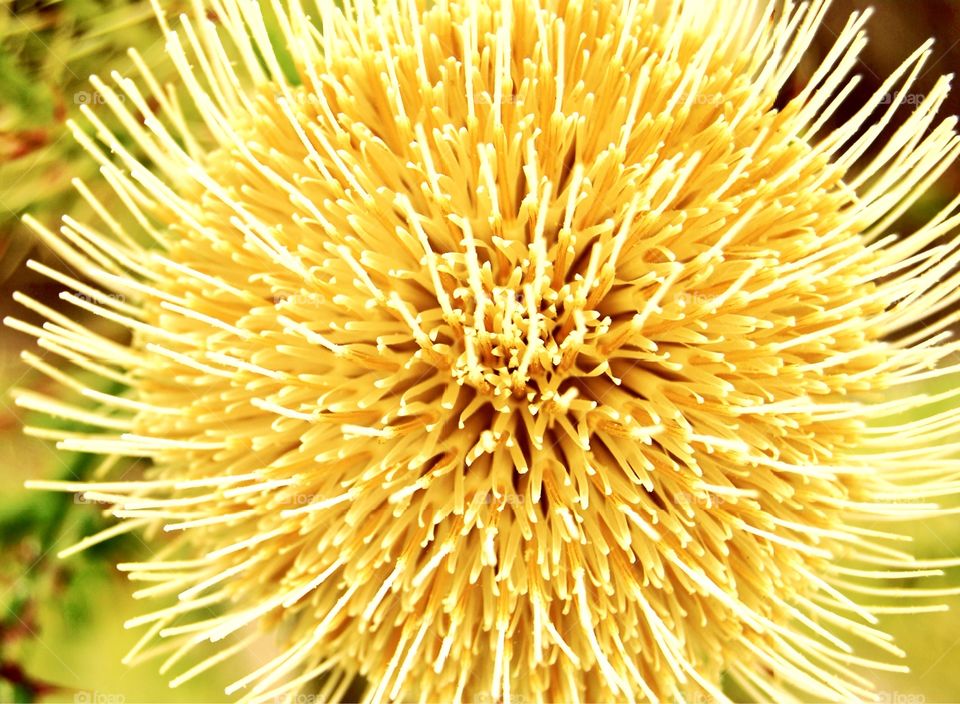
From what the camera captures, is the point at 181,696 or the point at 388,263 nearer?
the point at 388,263

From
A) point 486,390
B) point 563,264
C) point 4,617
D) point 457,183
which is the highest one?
point 457,183

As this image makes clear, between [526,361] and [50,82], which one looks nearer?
[526,361]

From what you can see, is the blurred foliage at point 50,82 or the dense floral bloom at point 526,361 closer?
the dense floral bloom at point 526,361

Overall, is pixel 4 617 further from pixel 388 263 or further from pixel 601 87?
pixel 601 87

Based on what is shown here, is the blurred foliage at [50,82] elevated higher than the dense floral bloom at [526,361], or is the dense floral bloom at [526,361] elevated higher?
the blurred foliage at [50,82]

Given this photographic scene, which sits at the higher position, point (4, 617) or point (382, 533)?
point (382, 533)

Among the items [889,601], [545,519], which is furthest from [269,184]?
[889,601]

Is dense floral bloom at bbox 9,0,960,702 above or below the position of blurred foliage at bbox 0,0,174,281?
below

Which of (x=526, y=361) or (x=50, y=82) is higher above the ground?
(x=50, y=82)
